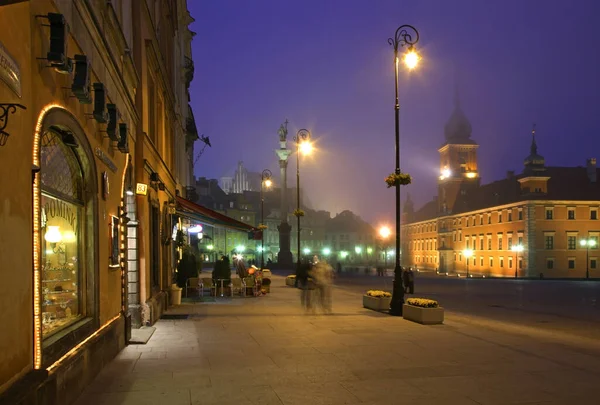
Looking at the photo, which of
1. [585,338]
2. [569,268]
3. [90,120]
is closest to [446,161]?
[569,268]

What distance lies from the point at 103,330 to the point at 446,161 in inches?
4711

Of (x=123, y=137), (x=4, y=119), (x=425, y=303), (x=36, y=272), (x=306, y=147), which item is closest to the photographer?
(x=4, y=119)

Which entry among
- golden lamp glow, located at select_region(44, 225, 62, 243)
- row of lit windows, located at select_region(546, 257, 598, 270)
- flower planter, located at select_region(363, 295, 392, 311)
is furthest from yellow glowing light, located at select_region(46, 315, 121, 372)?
row of lit windows, located at select_region(546, 257, 598, 270)

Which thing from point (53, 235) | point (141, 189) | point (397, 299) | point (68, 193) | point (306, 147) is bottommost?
point (397, 299)

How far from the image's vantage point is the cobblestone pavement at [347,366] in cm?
790

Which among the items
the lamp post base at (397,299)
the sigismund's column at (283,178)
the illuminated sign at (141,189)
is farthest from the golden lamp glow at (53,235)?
the sigismund's column at (283,178)

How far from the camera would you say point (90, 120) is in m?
9.15

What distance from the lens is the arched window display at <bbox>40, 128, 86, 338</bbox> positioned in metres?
7.20

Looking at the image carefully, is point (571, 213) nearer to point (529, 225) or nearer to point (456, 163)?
point (529, 225)

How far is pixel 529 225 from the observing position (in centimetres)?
8050

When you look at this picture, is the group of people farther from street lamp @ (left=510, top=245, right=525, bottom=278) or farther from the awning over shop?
street lamp @ (left=510, top=245, right=525, bottom=278)

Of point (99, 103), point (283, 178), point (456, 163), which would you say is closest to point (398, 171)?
point (99, 103)

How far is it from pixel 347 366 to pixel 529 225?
77.0 m

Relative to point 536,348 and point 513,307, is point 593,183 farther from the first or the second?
point 536,348
